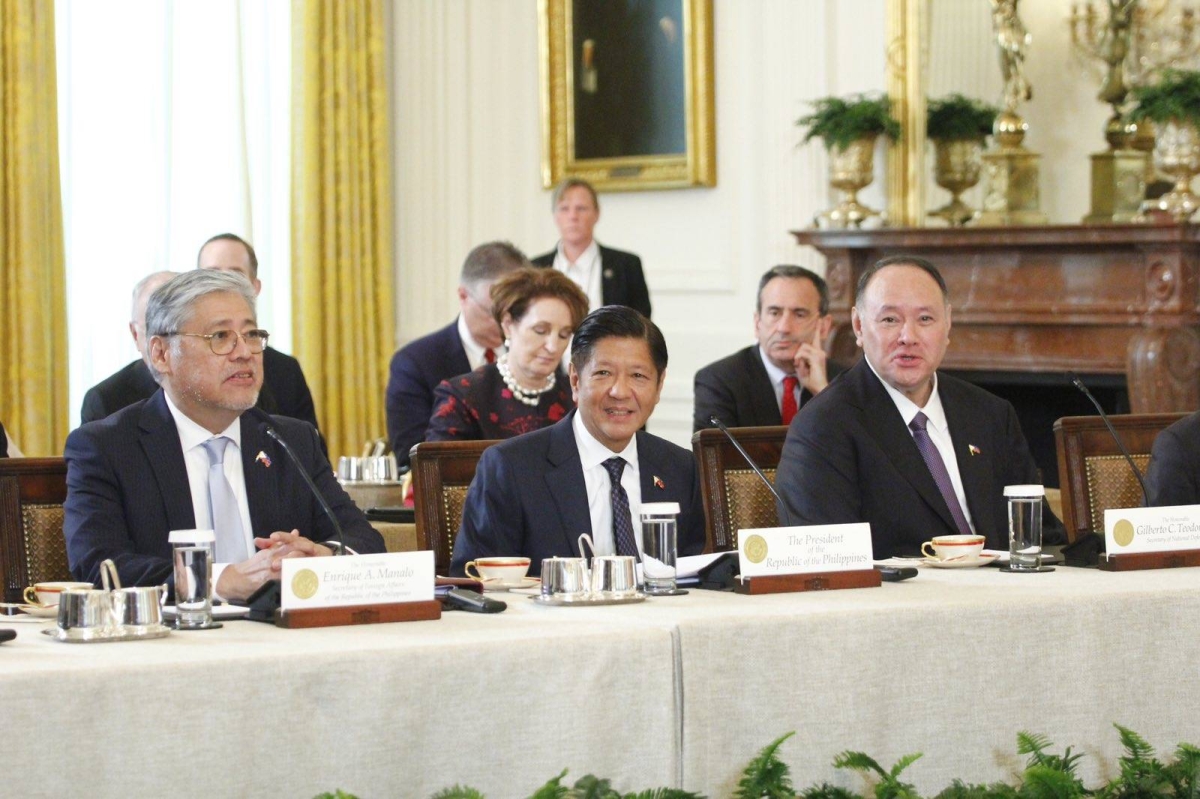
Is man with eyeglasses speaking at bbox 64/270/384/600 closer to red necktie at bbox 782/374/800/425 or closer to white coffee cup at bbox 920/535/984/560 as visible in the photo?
white coffee cup at bbox 920/535/984/560

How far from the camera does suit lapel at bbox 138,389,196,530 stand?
3170 mm

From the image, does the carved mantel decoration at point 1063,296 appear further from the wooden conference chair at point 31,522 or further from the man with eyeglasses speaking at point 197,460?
the wooden conference chair at point 31,522

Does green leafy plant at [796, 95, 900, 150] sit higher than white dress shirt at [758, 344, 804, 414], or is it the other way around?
green leafy plant at [796, 95, 900, 150]

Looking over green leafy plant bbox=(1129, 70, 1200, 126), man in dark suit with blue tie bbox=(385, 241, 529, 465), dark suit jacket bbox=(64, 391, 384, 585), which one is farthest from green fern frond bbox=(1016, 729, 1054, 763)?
green leafy plant bbox=(1129, 70, 1200, 126)

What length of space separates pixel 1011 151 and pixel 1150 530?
4746 mm

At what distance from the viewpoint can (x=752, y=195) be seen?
8211mm

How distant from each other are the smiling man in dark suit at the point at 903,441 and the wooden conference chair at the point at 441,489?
2.16ft

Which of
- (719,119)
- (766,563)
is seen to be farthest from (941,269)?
(766,563)

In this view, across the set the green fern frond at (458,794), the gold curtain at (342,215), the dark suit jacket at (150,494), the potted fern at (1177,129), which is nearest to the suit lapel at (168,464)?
Answer: the dark suit jacket at (150,494)

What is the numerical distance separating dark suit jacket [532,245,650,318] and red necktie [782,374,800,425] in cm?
228

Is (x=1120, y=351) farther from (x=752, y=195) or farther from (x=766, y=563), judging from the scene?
(x=766, y=563)

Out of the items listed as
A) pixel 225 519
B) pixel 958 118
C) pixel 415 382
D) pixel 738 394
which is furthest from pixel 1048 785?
pixel 958 118

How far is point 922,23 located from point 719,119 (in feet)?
3.88

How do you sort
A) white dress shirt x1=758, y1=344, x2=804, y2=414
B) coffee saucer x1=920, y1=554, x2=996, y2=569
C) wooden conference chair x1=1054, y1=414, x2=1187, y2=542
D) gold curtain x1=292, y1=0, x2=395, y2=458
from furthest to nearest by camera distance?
gold curtain x1=292, y1=0, x2=395, y2=458, white dress shirt x1=758, y1=344, x2=804, y2=414, wooden conference chair x1=1054, y1=414, x2=1187, y2=542, coffee saucer x1=920, y1=554, x2=996, y2=569
